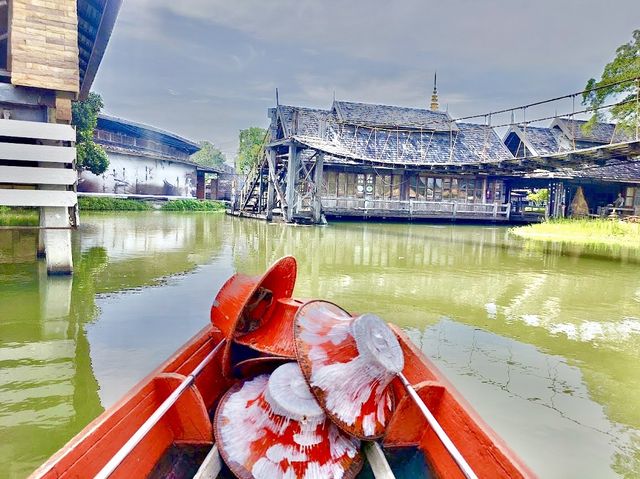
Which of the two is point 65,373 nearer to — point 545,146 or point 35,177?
point 35,177

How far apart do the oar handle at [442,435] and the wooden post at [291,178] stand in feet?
59.1

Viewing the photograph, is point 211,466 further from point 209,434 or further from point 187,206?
point 187,206

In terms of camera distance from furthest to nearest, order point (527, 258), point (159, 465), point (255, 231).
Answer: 1. point (255, 231)
2. point (527, 258)
3. point (159, 465)

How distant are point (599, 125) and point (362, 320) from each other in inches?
1326

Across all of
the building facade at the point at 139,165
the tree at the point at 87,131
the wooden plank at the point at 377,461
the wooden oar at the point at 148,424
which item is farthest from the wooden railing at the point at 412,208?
the wooden plank at the point at 377,461

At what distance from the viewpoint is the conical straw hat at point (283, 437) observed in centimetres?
237

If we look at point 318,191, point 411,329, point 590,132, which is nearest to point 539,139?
point 590,132

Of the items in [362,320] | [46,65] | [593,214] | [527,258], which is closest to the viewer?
[362,320]

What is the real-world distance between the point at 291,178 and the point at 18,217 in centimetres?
1044

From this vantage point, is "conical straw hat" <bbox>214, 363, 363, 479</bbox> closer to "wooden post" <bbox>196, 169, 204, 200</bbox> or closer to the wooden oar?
the wooden oar

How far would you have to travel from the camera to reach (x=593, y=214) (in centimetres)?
2838

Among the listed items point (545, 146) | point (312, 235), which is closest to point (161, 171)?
point (312, 235)

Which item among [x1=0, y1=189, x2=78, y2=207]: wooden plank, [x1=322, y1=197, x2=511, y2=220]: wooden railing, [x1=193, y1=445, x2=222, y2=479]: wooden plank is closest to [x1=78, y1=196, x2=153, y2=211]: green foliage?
[x1=322, y1=197, x2=511, y2=220]: wooden railing

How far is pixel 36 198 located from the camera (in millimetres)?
6938
